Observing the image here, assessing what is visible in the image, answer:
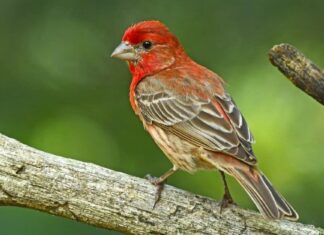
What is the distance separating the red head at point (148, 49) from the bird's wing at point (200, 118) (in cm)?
19

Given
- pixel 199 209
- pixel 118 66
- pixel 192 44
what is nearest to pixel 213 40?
pixel 192 44

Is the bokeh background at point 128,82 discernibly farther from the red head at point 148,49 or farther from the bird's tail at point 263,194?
the bird's tail at point 263,194

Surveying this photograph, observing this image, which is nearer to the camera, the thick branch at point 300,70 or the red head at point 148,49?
the thick branch at point 300,70

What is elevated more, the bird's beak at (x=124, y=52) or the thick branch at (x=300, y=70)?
the bird's beak at (x=124, y=52)

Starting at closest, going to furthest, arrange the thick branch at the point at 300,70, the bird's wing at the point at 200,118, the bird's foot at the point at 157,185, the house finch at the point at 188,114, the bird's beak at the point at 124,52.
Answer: the thick branch at the point at 300,70 < the bird's foot at the point at 157,185 < the house finch at the point at 188,114 < the bird's wing at the point at 200,118 < the bird's beak at the point at 124,52

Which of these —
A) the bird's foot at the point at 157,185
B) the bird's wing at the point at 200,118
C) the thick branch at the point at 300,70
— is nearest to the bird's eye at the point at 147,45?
the bird's wing at the point at 200,118

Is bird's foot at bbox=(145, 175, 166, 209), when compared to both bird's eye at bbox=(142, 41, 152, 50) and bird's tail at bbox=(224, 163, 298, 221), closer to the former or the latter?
bird's tail at bbox=(224, 163, 298, 221)

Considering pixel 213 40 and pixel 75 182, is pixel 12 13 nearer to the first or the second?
pixel 213 40

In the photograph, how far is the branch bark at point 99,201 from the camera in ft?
21.3

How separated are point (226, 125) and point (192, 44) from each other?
5.94 feet

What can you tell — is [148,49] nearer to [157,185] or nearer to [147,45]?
[147,45]

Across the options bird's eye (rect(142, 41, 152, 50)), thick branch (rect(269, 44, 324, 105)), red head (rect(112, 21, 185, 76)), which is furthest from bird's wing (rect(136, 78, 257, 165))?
thick branch (rect(269, 44, 324, 105))

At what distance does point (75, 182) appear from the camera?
21.4 feet

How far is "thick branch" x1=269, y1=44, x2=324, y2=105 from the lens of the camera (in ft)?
21.0
